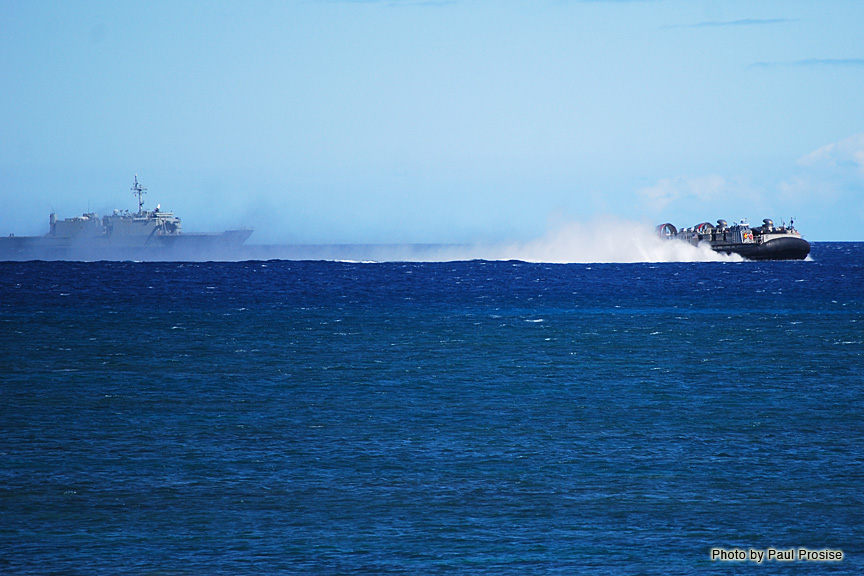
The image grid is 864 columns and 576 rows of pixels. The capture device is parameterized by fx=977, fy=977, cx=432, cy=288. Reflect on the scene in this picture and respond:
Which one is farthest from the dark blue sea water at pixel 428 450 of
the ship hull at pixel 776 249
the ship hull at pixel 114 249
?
the ship hull at pixel 114 249

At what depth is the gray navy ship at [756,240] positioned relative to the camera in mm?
129875

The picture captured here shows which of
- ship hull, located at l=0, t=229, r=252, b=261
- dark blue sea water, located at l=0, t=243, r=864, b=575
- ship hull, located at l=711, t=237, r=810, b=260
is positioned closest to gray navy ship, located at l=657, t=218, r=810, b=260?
ship hull, located at l=711, t=237, r=810, b=260

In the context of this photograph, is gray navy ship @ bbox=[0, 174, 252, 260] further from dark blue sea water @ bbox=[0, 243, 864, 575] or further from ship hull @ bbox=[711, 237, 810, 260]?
dark blue sea water @ bbox=[0, 243, 864, 575]

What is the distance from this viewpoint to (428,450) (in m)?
21.7

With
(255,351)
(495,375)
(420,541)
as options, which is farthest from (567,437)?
(255,351)

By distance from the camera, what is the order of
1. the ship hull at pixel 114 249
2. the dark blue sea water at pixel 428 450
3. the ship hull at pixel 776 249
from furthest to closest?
the ship hull at pixel 114 249
the ship hull at pixel 776 249
the dark blue sea water at pixel 428 450

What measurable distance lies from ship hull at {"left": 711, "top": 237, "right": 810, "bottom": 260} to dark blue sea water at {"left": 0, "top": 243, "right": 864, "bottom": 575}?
81192 millimetres

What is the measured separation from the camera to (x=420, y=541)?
15250mm

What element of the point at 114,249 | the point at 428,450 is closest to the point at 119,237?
the point at 114,249

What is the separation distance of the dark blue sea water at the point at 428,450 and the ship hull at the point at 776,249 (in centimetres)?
8119

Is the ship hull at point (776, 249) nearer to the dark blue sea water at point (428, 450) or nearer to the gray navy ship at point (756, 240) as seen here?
the gray navy ship at point (756, 240)

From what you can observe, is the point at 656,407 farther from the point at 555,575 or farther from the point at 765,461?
the point at 555,575

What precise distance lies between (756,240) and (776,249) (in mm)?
3785

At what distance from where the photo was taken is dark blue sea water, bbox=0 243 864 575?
1497 cm
